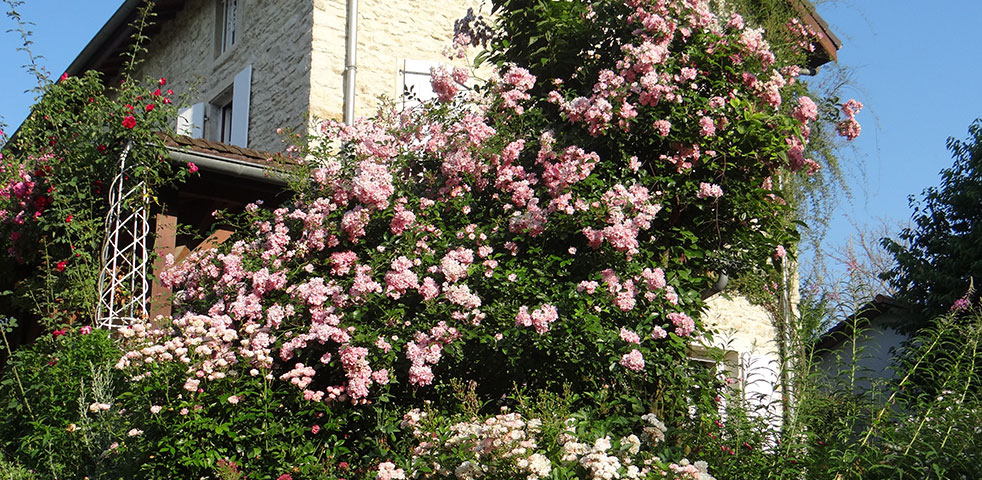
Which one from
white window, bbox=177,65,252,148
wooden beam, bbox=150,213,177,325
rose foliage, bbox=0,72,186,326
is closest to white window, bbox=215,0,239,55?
white window, bbox=177,65,252,148

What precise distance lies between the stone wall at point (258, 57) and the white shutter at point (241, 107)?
78mm

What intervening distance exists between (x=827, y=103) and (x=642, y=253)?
2.19 metres

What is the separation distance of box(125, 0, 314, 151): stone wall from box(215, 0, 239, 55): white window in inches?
2.2

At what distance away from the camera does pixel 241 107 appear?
1167cm

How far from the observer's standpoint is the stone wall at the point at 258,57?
10.7m

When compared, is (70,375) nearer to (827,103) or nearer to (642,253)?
(642,253)

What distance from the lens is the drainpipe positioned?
1037 cm

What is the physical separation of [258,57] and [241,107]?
67 cm

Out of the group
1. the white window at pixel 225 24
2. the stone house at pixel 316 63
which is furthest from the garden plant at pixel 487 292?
the white window at pixel 225 24

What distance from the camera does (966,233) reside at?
477 inches

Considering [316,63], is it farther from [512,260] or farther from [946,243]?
[946,243]

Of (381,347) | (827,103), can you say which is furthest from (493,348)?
(827,103)

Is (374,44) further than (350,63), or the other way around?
(374,44)

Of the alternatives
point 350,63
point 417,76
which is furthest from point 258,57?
point 417,76
